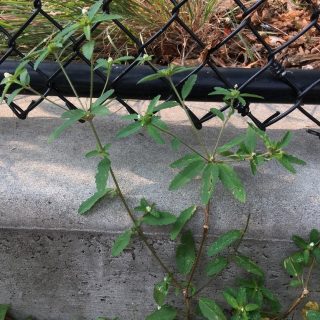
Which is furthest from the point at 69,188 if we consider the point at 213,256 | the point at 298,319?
the point at 298,319

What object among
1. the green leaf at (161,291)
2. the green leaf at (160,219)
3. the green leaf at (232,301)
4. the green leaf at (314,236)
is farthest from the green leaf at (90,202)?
the green leaf at (314,236)

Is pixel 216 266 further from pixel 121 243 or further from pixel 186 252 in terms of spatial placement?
pixel 121 243

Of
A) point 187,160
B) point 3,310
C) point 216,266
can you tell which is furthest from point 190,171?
point 3,310

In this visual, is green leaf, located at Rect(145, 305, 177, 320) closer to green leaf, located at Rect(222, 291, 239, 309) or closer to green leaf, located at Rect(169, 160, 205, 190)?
green leaf, located at Rect(222, 291, 239, 309)

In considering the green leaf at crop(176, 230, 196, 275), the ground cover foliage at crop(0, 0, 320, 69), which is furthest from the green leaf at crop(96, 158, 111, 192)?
the ground cover foliage at crop(0, 0, 320, 69)

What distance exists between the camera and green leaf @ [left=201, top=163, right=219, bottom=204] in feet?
4.42

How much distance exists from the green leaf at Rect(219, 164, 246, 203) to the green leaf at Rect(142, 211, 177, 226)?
17 cm

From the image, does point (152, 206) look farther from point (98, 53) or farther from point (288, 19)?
point (288, 19)

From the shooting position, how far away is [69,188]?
154 cm

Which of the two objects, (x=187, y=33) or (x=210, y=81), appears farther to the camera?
(x=187, y=33)

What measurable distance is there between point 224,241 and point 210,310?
0.57 ft

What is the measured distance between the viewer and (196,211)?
1500mm

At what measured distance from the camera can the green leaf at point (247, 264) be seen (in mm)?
1484

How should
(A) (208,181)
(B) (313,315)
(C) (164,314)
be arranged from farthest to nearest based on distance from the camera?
(C) (164,314) → (B) (313,315) → (A) (208,181)
